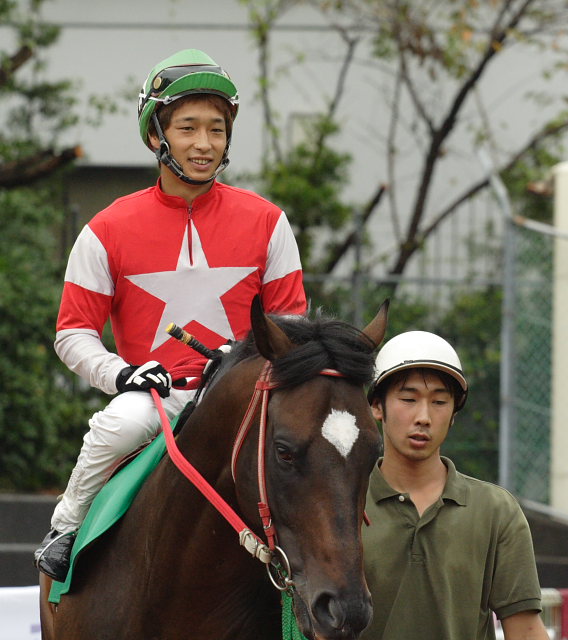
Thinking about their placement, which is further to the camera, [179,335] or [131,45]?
[131,45]

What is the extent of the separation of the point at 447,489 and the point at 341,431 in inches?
21.4

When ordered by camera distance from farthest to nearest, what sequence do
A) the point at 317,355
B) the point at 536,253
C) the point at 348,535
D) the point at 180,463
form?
1. the point at 536,253
2. the point at 180,463
3. the point at 317,355
4. the point at 348,535

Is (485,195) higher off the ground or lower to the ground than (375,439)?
higher

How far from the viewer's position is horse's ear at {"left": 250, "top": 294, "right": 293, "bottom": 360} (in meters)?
3.05

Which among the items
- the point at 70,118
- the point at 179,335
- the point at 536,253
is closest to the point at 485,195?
the point at 536,253

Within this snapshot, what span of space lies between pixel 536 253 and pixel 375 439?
571 cm

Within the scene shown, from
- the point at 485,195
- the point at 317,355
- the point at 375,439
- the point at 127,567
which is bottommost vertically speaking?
the point at 127,567

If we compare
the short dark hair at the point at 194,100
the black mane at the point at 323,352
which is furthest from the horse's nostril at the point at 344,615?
the short dark hair at the point at 194,100

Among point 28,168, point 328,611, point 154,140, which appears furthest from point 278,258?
point 28,168

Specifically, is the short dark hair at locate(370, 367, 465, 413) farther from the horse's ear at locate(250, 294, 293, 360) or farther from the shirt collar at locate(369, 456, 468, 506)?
the horse's ear at locate(250, 294, 293, 360)

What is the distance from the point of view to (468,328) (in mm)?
9312

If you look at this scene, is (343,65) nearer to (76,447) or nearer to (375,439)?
(76,447)

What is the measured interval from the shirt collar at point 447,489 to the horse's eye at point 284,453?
1.58ft

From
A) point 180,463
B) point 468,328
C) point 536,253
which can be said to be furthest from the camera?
point 468,328
